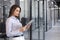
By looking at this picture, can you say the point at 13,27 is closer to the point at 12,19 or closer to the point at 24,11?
the point at 12,19

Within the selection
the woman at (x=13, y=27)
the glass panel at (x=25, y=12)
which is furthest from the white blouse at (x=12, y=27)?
the glass panel at (x=25, y=12)

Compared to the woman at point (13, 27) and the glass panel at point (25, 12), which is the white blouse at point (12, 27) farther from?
the glass panel at point (25, 12)

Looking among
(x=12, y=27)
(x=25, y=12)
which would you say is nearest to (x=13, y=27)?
(x=12, y=27)

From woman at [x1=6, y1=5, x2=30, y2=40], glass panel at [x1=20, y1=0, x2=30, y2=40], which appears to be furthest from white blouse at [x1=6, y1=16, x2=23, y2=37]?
glass panel at [x1=20, y1=0, x2=30, y2=40]

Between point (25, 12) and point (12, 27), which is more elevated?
point (25, 12)

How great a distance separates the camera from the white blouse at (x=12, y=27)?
374cm

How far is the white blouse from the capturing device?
374 cm

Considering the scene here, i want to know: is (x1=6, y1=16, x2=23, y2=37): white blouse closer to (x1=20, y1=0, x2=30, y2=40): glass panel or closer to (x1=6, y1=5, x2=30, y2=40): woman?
(x1=6, y1=5, x2=30, y2=40): woman

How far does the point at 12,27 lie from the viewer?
380cm

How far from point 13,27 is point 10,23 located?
11cm

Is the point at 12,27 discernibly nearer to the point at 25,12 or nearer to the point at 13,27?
the point at 13,27

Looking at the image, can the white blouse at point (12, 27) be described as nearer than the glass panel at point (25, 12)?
Yes

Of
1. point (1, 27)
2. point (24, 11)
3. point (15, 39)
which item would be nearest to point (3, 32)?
point (1, 27)

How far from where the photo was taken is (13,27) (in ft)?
12.5
